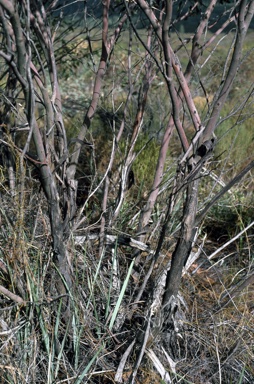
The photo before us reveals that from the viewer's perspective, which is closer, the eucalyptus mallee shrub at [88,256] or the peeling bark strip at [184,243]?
the eucalyptus mallee shrub at [88,256]

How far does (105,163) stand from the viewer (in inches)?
193

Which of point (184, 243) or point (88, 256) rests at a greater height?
point (184, 243)

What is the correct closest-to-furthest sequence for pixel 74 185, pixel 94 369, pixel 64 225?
pixel 94 369 < pixel 64 225 < pixel 74 185

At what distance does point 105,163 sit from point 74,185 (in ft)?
6.41

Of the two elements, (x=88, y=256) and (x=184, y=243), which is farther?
(x=88, y=256)

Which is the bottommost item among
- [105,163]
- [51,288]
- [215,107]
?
[105,163]

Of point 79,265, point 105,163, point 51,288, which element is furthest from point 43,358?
point 105,163

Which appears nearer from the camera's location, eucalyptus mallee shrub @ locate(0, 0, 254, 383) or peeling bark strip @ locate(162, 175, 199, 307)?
eucalyptus mallee shrub @ locate(0, 0, 254, 383)

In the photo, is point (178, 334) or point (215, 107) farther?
point (178, 334)

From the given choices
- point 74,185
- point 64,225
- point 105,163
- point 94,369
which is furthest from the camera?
point 105,163

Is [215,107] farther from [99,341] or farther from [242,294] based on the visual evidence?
[99,341]

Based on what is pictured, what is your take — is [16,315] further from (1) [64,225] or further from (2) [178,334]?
(2) [178,334]

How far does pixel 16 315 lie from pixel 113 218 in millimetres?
804

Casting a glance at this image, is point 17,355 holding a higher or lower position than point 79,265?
lower
